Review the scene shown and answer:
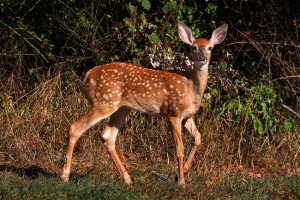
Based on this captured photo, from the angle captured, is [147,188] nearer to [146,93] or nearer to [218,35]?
[146,93]

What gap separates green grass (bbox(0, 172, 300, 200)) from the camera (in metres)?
7.16

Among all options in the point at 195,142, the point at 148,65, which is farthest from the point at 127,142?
the point at 195,142

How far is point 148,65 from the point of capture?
37.0 feet

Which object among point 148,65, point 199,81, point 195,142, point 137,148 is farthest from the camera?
point 148,65

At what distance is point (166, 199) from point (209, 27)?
5.30 metres

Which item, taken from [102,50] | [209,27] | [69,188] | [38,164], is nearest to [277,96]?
[209,27]

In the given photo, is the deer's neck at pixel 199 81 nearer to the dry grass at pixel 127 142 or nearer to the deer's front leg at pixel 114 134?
the deer's front leg at pixel 114 134

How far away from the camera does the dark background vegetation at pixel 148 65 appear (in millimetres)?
10414

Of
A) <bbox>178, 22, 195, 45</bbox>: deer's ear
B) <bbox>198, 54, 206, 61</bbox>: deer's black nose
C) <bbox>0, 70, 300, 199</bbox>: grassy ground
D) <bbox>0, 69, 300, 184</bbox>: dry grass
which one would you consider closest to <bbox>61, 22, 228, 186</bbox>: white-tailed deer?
<bbox>198, 54, 206, 61</bbox>: deer's black nose

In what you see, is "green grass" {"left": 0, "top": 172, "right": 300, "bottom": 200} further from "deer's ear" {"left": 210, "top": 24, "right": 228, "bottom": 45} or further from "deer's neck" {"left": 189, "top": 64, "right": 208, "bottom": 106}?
"deer's ear" {"left": 210, "top": 24, "right": 228, "bottom": 45}

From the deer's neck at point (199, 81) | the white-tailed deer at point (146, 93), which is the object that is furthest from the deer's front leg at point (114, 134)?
the deer's neck at point (199, 81)

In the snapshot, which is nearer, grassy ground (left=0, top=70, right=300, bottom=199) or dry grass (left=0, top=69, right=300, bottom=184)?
grassy ground (left=0, top=70, right=300, bottom=199)

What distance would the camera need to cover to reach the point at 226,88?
36.8ft

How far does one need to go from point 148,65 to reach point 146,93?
2.16m
